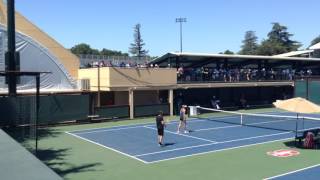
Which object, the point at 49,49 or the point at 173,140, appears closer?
the point at 173,140

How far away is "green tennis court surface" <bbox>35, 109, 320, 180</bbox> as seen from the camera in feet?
51.6

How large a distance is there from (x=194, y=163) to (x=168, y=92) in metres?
21.2

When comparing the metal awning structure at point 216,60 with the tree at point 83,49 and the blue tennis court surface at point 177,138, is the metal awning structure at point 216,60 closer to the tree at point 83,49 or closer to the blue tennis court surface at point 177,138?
the blue tennis court surface at point 177,138

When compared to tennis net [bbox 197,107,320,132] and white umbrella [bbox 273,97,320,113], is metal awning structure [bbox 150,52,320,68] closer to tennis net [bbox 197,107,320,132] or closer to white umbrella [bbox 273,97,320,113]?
tennis net [bbox 197,107,320,132]

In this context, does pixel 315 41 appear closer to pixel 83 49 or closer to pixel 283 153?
pixel 83 49

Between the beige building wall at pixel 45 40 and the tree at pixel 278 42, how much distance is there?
84.8 meters

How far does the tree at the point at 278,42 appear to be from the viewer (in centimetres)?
11706

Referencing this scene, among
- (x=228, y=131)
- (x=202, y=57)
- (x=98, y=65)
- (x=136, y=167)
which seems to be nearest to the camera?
(x=136, y=167)

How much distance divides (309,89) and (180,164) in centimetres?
2460

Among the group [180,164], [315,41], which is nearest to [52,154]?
[180,164]

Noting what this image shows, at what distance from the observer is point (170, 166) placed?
17.2 meters

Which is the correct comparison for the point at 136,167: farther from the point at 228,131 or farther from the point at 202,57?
the point at 202,57

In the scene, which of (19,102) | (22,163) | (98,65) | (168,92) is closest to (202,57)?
(168,92)

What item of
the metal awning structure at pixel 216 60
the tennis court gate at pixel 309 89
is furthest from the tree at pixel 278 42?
the tennis court gate at pixel 309 89
